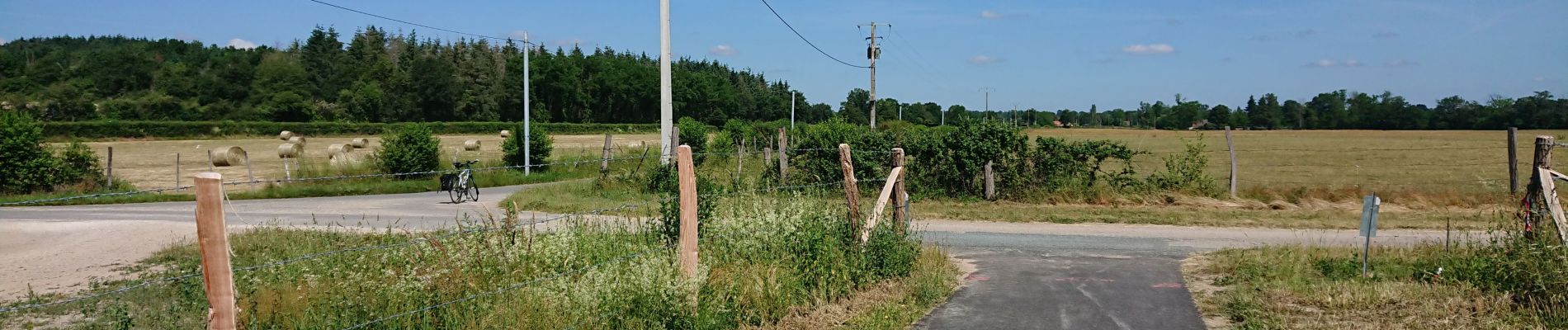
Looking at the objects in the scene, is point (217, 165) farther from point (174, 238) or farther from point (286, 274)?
point (286, 274)

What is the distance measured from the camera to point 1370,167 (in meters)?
32.2

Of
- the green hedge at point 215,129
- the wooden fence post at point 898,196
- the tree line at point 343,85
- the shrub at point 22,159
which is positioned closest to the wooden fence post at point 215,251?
the wooden fence post at point 898,196

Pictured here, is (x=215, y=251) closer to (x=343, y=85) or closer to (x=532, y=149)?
(x=532, y=149)

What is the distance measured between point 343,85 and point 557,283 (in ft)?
307

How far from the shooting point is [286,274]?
6273 mm

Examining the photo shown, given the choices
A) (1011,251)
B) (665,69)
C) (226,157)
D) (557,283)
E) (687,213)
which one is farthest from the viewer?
(226,157)

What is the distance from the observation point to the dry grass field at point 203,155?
31438mm

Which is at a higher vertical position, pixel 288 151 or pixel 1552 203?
pixel 1552 203

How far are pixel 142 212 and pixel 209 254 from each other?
698 inches

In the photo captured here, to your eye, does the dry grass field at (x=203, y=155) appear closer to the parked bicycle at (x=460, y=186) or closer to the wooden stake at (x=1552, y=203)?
the parked bicycle at (x=460, y=186)

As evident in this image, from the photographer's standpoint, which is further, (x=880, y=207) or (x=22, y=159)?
(x=22, y=159)

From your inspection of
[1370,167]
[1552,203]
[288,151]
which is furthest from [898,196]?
[288,151]

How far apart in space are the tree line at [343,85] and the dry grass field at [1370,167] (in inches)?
2413

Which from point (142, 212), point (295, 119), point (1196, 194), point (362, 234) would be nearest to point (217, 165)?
point (142, 212)
